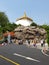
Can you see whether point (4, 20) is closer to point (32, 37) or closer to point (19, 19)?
point (19, 19)

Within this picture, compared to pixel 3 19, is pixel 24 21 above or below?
below

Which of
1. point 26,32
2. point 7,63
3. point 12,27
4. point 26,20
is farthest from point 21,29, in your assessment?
point 7,63

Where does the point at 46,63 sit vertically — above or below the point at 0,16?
below

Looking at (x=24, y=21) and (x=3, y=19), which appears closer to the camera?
(x=24, y=21)

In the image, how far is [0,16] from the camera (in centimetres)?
8412

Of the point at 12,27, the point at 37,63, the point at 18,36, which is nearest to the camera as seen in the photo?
the point at 37,63

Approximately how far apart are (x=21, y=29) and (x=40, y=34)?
4.98 m

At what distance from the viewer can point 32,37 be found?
62.2m

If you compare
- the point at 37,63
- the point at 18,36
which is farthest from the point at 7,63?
the point at 18,36

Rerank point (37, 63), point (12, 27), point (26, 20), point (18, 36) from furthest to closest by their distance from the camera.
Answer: point (26, 20) < point (12, 27) < point (18, 36) < point (37, 63)

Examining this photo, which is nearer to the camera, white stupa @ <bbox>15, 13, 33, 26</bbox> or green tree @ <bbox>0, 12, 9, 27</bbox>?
white stupa @ <bbox>15, 13, 33, 26</bbox>

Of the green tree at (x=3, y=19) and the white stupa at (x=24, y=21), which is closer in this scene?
the white stupa at (x=24, y=21)

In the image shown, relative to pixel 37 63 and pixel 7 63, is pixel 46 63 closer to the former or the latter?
pixel 37 63

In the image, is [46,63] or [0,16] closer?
[46,63]
